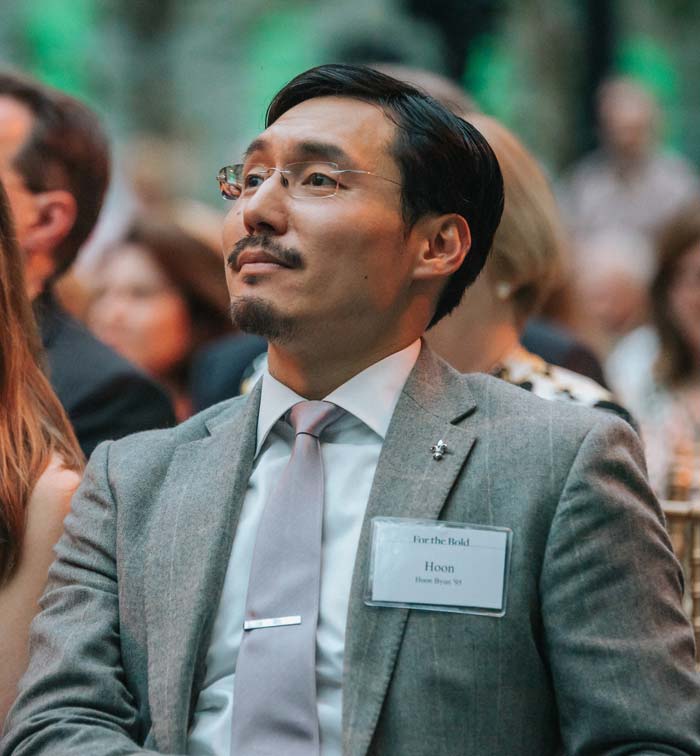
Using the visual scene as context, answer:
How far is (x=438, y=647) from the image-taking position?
219cm

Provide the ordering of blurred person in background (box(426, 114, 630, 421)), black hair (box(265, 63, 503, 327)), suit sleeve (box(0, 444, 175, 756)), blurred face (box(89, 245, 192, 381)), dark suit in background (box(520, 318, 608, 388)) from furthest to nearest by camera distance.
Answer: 1. blurred face (box(89, 245, 192, 381))
2. dark suit in background (box(520, 318, 608, 388))
3. blurred person in background (box(426, 114, 630, 421))
4. black hair (box(265, 63, 503, 327))
5. suit sleeve (box(0, 444, 175, 756))

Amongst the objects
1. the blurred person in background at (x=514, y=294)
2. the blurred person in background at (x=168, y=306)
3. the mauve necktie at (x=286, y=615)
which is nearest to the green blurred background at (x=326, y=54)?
the blurred person in background at (x=168, y=306)

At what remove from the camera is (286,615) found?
7.52 ft

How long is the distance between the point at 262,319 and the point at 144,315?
3.12 meters

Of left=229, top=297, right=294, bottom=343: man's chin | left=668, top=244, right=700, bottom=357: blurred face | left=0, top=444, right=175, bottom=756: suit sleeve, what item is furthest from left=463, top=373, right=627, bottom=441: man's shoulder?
left=668, top=244, right=700, bottom=357: blurred face

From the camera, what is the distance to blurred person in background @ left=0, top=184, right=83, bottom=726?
2.60 meters

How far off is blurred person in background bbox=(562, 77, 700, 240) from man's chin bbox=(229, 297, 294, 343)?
312 inches

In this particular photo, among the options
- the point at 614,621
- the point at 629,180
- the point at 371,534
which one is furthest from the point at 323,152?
the point at 629,180

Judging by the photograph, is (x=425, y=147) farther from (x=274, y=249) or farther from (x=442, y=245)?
(x=274, y=249)

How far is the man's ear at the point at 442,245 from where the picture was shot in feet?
8.23

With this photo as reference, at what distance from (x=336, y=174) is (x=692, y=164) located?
38.6ft

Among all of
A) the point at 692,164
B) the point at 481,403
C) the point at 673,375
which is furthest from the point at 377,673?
the point at 692,164

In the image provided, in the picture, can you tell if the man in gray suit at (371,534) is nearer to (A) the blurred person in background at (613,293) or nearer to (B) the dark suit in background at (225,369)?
(B) the dark suit in background at (225,369)

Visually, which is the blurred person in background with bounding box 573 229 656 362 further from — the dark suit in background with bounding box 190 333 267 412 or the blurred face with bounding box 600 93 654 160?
the dark suit in background with bounding box 190 333 267 412
